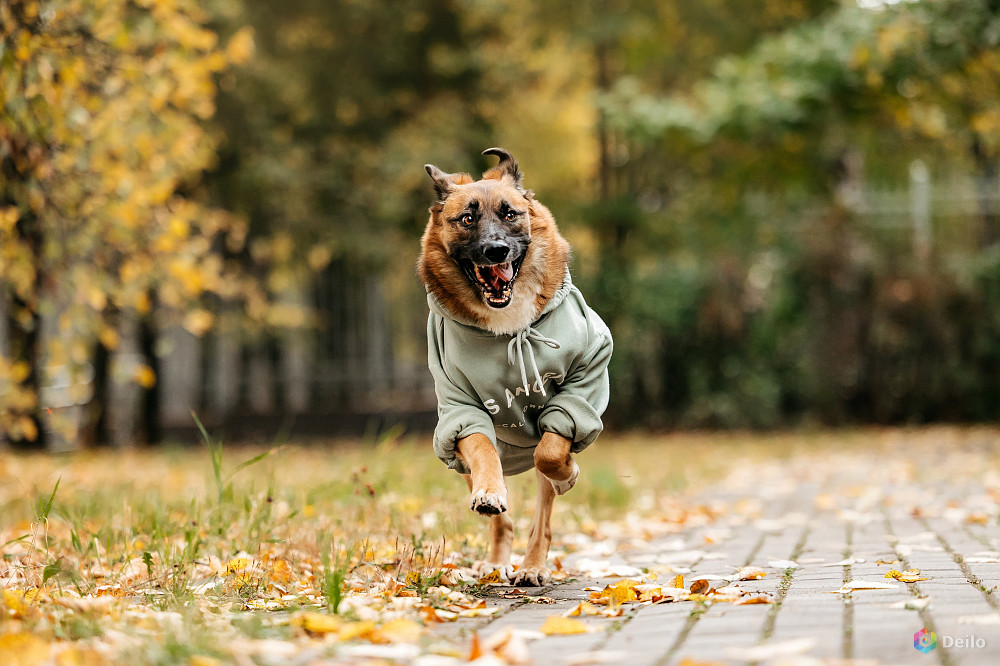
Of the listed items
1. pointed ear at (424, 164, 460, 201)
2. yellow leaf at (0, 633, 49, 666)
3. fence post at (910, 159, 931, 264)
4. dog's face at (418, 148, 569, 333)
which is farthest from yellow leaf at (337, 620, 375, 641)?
fence post at (910, 159, 931, 264)

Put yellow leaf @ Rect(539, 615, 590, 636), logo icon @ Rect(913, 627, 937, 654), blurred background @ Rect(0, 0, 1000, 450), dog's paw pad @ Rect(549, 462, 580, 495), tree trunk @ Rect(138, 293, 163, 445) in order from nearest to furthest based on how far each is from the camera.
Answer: logo icon @ Rect(913, 627, 937, 654) → yellow leaf @ Rect(539, 615, 590, 636) → dog's paw pad @ Rect(549, 462, 580, 495) → blurred background @ Rect(0, 0, 1000, 450) → tree trunk @ Rect(138, 293, 163, 445)

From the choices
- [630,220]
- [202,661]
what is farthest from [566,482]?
[630,220]

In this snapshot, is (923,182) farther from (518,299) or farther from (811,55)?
(518,299)

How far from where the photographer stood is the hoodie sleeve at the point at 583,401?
4.10 m

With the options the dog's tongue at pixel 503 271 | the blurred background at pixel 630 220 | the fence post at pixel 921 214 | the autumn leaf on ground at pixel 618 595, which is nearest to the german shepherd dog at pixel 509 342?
the dog's tongue at pixel 503 271

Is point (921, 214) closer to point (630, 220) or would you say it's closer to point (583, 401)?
point (630, 220)

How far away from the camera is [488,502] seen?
362cm

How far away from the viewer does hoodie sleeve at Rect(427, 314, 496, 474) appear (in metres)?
4.03

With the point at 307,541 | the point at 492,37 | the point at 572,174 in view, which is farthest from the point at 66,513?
the point at 572,174

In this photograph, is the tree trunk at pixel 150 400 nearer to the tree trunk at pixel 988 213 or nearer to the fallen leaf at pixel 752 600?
the fallen leaf at pixel 752 600

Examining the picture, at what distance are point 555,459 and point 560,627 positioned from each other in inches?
36.9

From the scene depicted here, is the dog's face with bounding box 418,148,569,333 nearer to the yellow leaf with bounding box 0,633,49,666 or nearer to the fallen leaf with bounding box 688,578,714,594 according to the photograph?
the fallen leaf with bounding box 688,578,714,594

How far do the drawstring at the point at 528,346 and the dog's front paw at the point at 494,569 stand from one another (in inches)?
32.4

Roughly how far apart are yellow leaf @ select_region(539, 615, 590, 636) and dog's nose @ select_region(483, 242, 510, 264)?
1.48 meters
